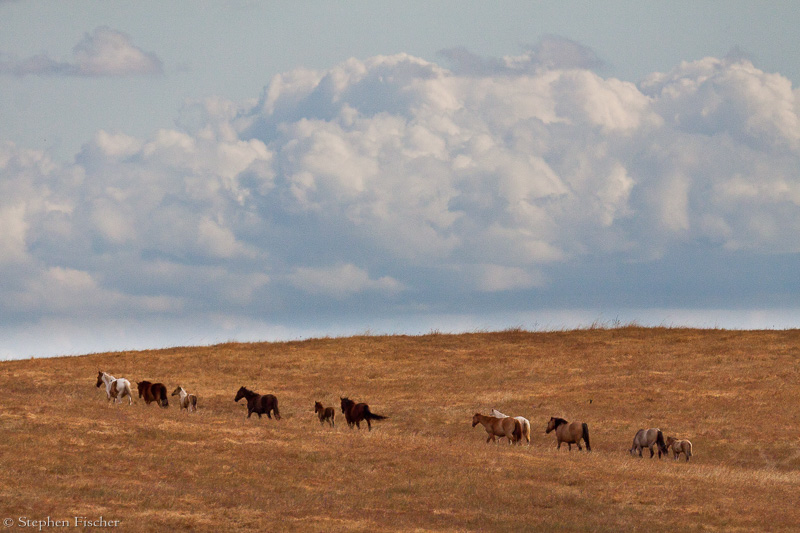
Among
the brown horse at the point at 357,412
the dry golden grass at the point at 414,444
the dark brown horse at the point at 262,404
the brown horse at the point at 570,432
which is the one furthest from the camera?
the dark brown horse at the point at 262,404

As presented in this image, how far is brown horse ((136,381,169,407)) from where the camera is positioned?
120ft

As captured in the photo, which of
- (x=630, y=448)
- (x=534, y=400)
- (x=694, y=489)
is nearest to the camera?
(x=694, y=489)

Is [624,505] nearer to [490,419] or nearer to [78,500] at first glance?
[490,419]

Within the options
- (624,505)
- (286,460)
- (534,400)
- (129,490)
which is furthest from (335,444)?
(534,400)

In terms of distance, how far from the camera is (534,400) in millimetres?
40156

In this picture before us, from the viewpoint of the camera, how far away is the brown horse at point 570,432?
30.1 metres

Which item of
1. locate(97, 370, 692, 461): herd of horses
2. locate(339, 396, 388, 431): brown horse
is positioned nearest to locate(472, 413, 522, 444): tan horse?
locate(97, 370, 692, 461): herd of horses

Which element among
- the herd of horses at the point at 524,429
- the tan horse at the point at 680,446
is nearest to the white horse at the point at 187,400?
the herd of horses at the point at 524,429

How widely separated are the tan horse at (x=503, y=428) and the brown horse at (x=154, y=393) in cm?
1410

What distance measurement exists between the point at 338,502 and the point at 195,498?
3.37 meters

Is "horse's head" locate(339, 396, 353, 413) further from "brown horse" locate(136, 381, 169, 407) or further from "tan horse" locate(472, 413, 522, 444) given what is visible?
"brown horse" locate(136, 381, 169, 407)

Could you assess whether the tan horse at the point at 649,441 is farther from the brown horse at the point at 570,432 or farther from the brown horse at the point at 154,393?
the brown horse at the point at 154,393

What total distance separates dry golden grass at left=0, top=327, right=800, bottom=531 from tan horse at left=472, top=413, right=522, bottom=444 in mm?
1285

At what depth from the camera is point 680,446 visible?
30219 millimetres
